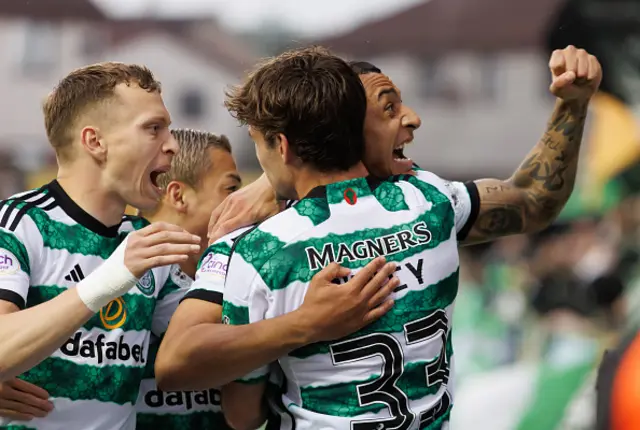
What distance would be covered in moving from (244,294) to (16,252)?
0.66 meters

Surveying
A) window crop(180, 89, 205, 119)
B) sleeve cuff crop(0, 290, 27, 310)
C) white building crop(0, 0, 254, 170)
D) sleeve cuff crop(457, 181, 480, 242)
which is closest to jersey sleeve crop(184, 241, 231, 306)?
sleeve cuff crop(0, 290, 27, 310)

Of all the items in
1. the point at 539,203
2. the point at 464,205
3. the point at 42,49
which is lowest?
the point at 42,49

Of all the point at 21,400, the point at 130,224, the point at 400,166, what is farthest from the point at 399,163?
the point at 21,400

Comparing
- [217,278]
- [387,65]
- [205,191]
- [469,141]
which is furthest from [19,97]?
[217,278]

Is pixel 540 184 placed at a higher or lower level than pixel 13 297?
lower

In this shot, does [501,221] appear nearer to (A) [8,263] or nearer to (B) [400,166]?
(B) [400,166]

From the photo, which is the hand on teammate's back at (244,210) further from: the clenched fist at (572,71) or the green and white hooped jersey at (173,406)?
the clenched fist at (572,71)

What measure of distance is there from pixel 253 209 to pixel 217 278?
0.37 m

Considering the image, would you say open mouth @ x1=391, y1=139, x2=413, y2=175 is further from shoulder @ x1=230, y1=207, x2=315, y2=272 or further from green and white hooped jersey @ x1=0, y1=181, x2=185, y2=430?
green and white hooped jersey @ x1=0, y1=181, x2=185, y2=430

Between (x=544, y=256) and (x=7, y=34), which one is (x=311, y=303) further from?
(x=7, y=34)

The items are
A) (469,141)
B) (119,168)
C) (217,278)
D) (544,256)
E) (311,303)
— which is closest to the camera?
(311,303)

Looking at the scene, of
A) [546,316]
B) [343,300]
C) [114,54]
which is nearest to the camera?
[343,300]

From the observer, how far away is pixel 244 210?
2.94m

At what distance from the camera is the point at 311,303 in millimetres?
2438
